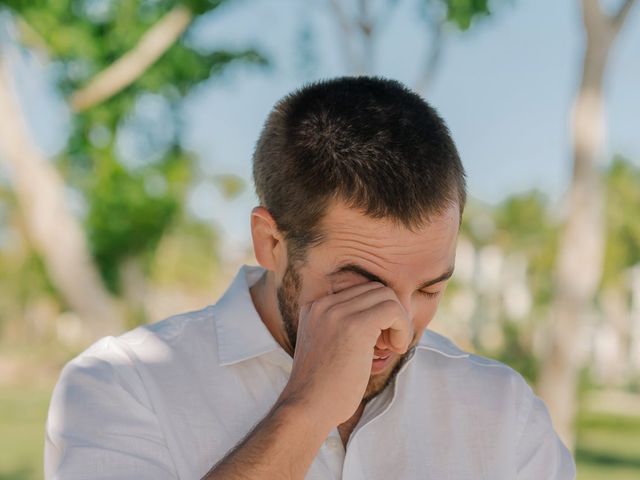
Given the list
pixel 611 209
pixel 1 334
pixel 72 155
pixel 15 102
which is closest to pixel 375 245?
pixel 15 102

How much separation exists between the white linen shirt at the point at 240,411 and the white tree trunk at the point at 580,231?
726 centimetres

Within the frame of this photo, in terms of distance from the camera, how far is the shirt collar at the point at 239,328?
2.31 meters

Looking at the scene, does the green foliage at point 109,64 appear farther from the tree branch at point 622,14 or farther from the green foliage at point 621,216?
the green foliage at point 621,216

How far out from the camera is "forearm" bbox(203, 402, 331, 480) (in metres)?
1.91

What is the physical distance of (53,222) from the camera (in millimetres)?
11297

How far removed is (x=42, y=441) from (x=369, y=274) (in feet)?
56.1

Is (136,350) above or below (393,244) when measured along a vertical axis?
below

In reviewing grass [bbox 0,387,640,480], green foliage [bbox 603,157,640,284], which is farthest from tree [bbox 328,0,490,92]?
green foliage [bbox 603,157,640,284]

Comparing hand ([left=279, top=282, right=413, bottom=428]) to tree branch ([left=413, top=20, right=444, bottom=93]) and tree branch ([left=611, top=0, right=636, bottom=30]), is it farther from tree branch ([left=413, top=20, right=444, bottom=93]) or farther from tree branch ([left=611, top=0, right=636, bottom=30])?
tree branch ([left=413, top=20, right=444, bottom=93])

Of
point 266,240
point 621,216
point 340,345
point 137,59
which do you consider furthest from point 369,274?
point 621,216

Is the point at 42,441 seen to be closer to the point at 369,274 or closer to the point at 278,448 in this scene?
the point at 369,274

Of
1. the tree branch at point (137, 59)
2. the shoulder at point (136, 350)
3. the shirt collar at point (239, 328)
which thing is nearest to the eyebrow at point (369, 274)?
the shirt collar at point (239, 328)

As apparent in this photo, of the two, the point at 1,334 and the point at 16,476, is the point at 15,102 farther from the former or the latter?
the point at 1,334

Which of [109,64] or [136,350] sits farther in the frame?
[109,64]
